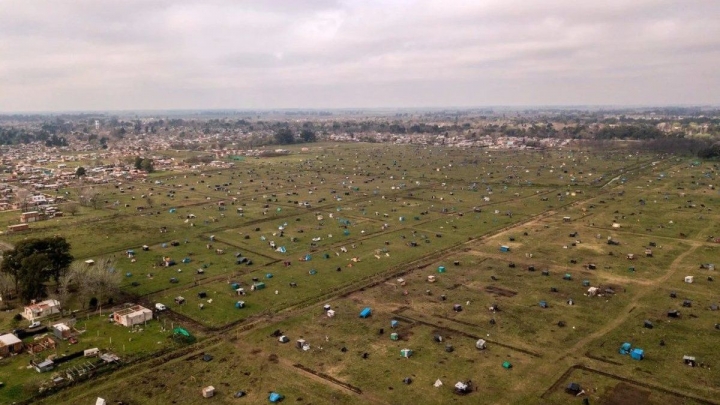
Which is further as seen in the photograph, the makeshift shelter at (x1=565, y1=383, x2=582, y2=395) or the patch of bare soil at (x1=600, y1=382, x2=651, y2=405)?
the makeshift shelter at (x1=565, y1=383, x2=582, y2=395)

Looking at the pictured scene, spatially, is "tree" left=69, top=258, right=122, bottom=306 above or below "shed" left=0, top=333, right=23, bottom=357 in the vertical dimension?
above

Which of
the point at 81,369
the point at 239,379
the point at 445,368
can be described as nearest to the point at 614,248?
the point at 445,368

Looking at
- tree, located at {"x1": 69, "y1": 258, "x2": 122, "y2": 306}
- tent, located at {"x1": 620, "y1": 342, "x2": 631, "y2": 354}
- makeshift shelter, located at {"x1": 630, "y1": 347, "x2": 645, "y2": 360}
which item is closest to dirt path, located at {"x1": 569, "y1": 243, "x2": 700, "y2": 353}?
tent, located at {"x1": 620, "y1": 342, "x2": 631, "y2": 354}

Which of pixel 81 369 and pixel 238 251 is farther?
pixel 238 251

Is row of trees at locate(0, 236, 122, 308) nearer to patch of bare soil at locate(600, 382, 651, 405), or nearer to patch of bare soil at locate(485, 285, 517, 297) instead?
patch of bare soil at locate(485, 285, 517, 297)

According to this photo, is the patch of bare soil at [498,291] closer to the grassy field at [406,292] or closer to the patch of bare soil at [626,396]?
the grassy field at [406,292]

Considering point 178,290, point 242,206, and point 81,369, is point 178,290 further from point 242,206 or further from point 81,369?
point 242,206

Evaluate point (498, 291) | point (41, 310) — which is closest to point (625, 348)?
point (498, 291)
